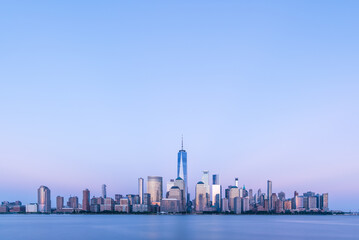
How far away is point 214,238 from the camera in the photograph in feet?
304

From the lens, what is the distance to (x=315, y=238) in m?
94.2

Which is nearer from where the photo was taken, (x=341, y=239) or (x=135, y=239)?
(x=135, y=239)

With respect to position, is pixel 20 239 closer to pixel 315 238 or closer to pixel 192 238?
pixel 192 238

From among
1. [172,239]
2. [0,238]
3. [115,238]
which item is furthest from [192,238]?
[0,238]

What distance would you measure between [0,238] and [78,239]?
20800 millimetres

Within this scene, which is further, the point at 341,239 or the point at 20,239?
the point at 341,239

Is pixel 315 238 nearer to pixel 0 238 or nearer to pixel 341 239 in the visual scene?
pixel 341 239

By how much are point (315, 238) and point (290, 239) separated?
927 cm

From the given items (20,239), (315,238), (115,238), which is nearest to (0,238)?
(20,239)

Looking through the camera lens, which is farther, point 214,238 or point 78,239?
point 214,238

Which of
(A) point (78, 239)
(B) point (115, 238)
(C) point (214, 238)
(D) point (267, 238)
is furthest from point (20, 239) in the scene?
(D) point (267, 238)

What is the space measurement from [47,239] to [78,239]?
25.4ft

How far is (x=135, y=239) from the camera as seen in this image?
3477 inches

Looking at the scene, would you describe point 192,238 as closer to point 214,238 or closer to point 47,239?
point 214,238
